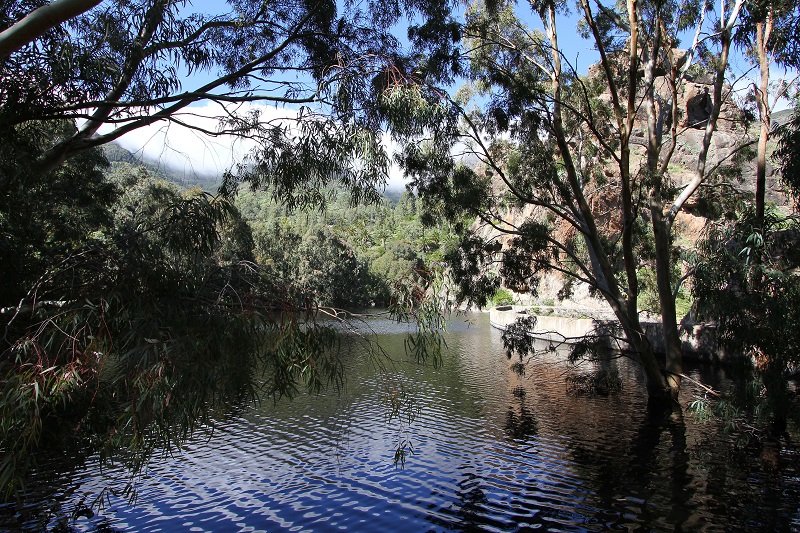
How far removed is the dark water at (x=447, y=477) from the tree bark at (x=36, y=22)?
111 inches

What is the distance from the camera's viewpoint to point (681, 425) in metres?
9.02

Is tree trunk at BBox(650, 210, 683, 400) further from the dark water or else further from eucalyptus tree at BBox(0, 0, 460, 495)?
eucalyptus tree at BBox(0, 0, 460, 495)

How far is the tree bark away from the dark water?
2828 millimetres

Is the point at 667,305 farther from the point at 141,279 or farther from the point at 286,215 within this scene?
the point at 141,279

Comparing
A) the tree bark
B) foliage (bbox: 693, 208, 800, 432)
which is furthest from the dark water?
the tree bark

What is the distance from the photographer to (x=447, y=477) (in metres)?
6.76

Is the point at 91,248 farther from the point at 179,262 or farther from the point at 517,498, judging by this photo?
the point at 517,498

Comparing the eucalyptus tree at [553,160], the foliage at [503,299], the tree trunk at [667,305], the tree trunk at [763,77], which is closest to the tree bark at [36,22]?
the eucalyptus tree at [553,160]

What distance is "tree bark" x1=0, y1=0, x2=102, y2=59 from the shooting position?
2.98m

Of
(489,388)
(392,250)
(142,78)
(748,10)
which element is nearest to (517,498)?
(142,78)

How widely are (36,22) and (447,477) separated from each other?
229 inches

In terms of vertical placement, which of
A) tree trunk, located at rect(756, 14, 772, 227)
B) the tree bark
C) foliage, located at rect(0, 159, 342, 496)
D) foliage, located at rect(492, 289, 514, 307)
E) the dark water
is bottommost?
the dark water

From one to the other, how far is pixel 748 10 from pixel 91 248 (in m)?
9.70

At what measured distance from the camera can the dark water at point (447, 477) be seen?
552cm
